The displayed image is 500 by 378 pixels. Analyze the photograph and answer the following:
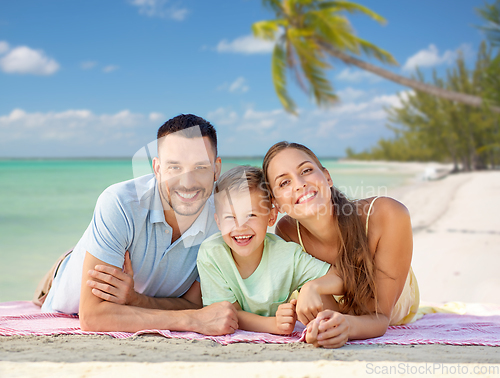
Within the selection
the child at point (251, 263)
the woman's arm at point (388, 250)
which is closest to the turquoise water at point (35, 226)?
the child at point (251, 263)

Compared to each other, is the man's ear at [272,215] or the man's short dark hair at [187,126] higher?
the man's short dark hair at [187,126]

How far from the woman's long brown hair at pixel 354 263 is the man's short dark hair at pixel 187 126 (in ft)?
1.76

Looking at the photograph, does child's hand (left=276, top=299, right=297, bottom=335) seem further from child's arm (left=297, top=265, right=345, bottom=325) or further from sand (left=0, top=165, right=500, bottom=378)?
sand (left=0, top=165, right=500, bottom=378)

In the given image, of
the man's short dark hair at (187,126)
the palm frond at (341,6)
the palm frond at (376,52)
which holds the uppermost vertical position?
the palm frond at (341,6)

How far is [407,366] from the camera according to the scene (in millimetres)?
1649

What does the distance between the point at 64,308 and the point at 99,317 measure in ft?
2.59

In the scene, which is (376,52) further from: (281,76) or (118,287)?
(118,287)

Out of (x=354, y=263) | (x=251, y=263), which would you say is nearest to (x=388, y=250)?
(x=354, y=263)

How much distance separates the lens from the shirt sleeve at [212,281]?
2.50 metres

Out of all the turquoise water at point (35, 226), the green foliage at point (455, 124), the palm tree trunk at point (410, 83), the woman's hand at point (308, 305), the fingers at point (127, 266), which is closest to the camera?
the woman's hand at point (308, 305)

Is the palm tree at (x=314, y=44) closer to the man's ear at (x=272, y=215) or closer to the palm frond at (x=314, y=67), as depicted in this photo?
the palm frond at (x=314, y=67)

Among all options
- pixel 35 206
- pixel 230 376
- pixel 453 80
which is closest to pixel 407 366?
pixel 230 376

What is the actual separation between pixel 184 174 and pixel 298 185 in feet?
2.52

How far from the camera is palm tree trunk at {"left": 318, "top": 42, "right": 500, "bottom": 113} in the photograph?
36.0ft
